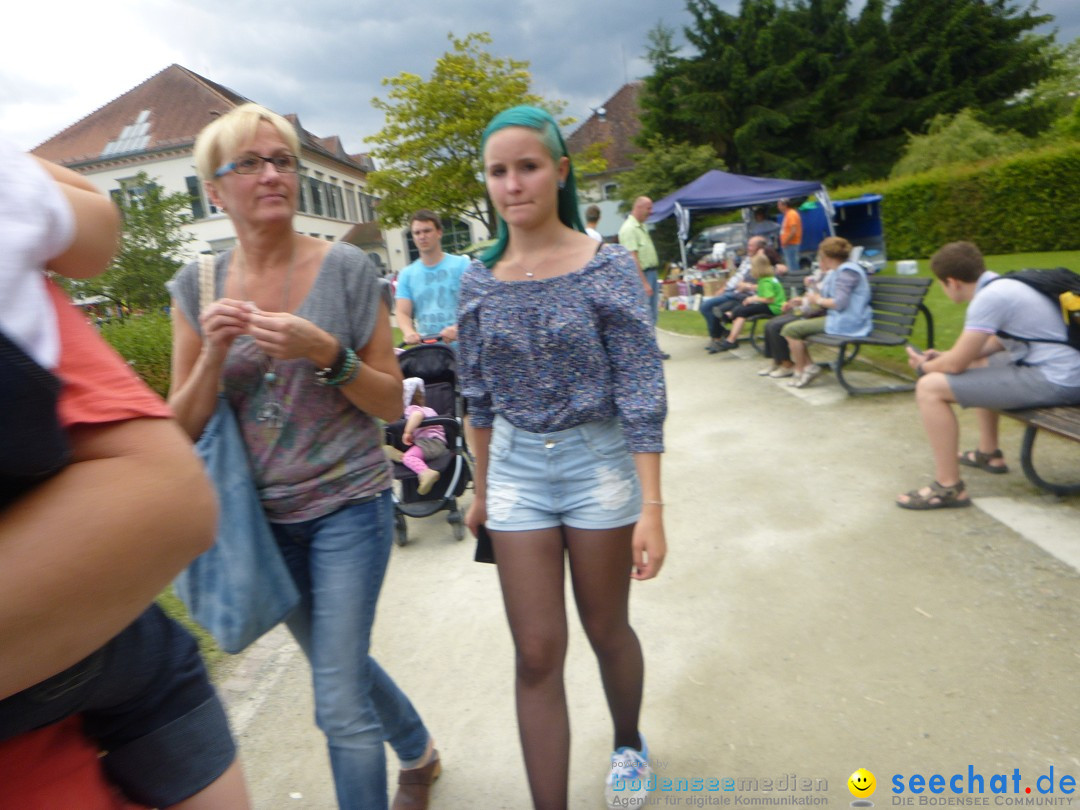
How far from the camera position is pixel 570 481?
7.60 feet

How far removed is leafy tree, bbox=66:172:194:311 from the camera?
15.0 metres

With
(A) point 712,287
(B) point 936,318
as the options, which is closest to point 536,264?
(B) point 936,318

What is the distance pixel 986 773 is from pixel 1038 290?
2.93 m

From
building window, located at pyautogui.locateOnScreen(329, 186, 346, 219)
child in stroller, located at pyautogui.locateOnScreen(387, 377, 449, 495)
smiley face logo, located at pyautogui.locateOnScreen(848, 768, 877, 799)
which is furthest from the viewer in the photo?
building window, located at pyautogui.locateOnScreen(329, 186, 346, 219)

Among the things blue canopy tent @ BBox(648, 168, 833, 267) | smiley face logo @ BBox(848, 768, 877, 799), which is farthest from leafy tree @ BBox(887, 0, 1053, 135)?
smiley face logo @ BBox(848, 768, 877, 799)

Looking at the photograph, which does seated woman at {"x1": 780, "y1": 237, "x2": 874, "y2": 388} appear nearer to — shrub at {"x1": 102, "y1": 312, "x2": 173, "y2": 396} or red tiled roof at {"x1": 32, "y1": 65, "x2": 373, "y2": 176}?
shrub at {"x1": 102, "y1": 312, "x2": 173, "y2": 396}

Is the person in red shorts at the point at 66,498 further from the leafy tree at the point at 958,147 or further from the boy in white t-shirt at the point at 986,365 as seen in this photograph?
the leafy tree at the point at 958,147

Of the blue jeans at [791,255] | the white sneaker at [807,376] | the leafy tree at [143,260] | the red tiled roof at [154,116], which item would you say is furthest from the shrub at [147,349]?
the red tiled roof at [154,116]

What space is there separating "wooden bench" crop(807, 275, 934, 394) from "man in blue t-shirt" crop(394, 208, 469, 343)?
3675 mm

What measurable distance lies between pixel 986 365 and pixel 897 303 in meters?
2.97

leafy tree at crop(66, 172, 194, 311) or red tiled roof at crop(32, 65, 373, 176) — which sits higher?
red tiled roof at crop(32, 65, 373, 176)

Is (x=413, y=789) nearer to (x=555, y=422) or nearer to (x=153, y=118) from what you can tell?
(x=555, y=422)

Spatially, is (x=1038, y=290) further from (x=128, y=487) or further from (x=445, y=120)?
(x=445, y=120)

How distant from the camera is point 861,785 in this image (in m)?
2.62
